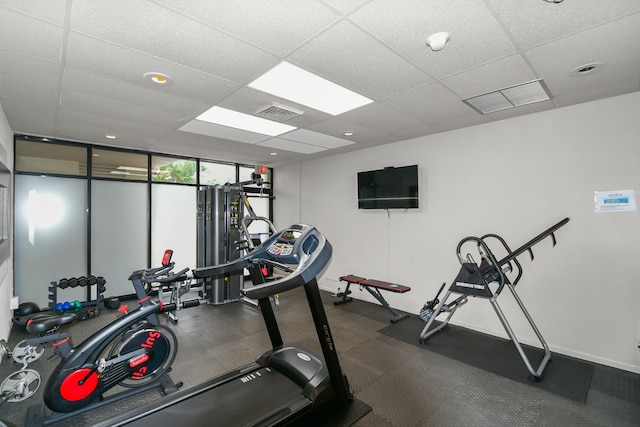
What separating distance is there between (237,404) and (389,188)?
11.7 ft

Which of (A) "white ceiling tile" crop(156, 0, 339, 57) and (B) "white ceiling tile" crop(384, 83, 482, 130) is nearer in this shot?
(A) "white ceiling tile" crop(156, 0, 339, 57)

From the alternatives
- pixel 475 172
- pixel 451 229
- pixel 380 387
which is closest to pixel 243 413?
pixel 380 387

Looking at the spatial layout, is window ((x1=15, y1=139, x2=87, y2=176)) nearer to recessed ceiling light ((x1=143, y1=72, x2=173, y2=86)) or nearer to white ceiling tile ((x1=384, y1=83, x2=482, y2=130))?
recessed ceiling light ((x1=143, y1=72, x2=173, y2=86))

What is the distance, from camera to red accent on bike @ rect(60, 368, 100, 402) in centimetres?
207

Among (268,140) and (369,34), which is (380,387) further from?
(268,140)

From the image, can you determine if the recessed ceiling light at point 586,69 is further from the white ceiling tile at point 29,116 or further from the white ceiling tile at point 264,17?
the white ceiling tile at point 29,116

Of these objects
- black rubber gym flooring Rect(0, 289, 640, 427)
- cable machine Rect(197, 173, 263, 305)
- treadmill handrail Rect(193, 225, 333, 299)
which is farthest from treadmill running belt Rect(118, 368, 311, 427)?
cable machine Rect(197, 173, 263, 305)

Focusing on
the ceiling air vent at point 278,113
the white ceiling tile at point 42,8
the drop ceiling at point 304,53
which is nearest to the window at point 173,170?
the drop ceiling at point 304,53

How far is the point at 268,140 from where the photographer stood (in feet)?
15.0

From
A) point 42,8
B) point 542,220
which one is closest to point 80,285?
point 42,8

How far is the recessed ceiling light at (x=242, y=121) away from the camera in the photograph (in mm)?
3352

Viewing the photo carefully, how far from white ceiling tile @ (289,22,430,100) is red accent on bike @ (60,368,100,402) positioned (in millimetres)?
2757

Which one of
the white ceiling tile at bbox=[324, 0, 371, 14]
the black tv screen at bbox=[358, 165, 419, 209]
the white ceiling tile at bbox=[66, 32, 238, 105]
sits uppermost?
the white ceiling tile at bbox=[324, 0, 371, 14]

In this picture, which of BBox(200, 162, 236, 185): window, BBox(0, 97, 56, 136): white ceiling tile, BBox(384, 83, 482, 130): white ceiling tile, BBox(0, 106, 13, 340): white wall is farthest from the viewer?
BBox(200, 162, 236, 185): window
